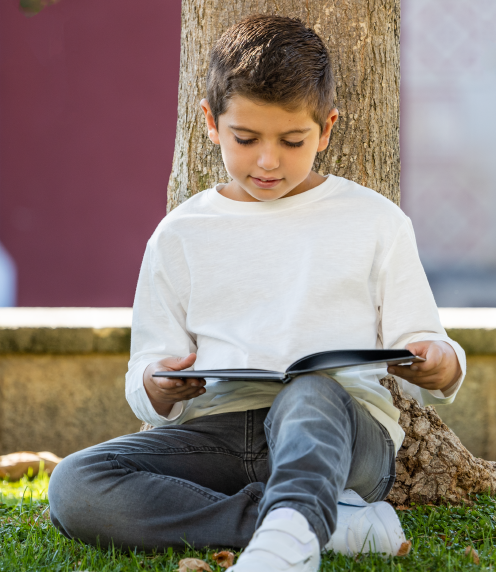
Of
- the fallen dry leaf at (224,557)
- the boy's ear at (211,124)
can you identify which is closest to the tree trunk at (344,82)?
the boy's ear at (211,124)

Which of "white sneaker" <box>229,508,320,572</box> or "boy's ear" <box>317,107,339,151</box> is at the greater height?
"boy's ear" <box>317,107,339,151</box>

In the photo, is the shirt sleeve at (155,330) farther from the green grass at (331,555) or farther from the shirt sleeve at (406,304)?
the shirt sleeve at (406,304)

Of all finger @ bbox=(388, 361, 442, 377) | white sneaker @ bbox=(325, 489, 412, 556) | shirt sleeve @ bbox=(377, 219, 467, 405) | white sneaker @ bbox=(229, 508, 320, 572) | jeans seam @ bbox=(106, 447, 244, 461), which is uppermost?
shirt sleeve @ bbox=(377, 219, 467, 405)

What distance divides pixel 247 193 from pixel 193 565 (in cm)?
108

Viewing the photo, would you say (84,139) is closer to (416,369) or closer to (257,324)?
(257,324)

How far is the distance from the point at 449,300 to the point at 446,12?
98.3 inches

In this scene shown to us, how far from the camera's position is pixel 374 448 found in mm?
1824

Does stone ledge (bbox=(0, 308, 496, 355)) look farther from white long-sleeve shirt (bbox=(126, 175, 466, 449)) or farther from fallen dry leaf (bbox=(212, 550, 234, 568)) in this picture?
fallen dry leaf (bbox=(212, 550, 234, 568))

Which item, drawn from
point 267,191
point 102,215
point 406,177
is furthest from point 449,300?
point 267,191

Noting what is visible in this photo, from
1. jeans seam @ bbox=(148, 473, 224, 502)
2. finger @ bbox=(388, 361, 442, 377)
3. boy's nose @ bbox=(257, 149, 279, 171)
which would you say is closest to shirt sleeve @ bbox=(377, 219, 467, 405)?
finger @ bbox=(388, 361, 442, 377)

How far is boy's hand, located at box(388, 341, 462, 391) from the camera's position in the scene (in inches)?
69.9

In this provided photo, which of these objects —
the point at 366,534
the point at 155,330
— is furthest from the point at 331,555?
the point at 155,330

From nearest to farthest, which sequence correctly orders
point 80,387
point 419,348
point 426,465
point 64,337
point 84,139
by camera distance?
point 419,348 → point 426,465 → point 64,337 → point 80,387 → point 84,139

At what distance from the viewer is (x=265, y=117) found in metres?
1.94
